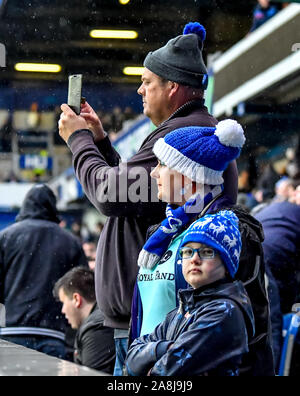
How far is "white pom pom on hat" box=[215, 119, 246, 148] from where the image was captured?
3.19 metres

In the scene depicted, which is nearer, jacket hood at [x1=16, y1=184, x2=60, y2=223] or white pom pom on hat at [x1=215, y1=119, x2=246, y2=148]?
white pom pom on hat at [x1=215, y1=119, x2=246, y2=148]

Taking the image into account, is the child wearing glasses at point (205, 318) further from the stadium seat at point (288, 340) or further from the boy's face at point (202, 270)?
the stadium seat at point (288, 340)

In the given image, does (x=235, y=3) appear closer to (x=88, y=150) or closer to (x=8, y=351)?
(x=88, y=150)

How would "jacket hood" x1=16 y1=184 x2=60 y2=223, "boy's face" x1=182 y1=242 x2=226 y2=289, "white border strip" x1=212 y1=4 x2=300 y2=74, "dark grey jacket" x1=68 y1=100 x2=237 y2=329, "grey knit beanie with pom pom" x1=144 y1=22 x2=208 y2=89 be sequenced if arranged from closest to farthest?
"boy's face" x1=182 y1=242 x2=226 y2=289, "dark grey jacket" x1=68 y1=100 x2=237 y2=329, "grey knit beanie with pom pom" x1=144 y1=22 x2=208 y2=89, "jacket hood" x1=16 y1=184 x2=60 y2=223, "white border strip" x1=212 y1=4 x2=300 y2=74

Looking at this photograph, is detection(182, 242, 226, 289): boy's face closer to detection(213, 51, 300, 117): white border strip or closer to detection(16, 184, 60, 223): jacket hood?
detection(16, 184, 60, 223): jacket hood

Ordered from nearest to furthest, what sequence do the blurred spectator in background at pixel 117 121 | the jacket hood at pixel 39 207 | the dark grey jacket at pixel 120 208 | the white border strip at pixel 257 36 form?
the dark grey jacket at pixel 120 208, the jacket hood at pixel 39 207, the white border strip at pixel 257 36, the blurred spectator in background at pixel 117 121

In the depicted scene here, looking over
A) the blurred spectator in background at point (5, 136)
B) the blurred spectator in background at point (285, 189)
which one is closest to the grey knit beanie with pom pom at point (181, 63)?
the blurred spectator in background at point (285, 189)

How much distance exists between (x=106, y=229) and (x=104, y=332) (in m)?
1.52

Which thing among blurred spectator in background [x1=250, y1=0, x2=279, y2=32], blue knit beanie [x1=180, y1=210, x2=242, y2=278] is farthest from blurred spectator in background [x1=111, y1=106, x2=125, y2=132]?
blue knit beanie [x1=180, y1=210, x2=242, y2=278]

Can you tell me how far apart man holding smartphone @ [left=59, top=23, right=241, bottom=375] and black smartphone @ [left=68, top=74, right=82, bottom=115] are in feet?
0.18

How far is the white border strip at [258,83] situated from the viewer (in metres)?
9.92

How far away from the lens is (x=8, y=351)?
2.91m

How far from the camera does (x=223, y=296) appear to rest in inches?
112

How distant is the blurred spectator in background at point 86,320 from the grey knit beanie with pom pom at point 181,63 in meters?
1.47
